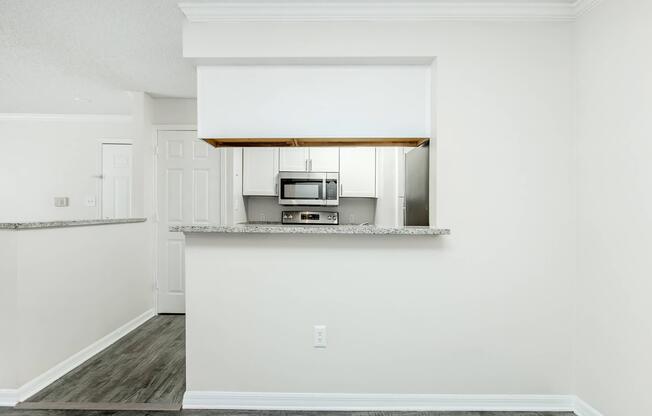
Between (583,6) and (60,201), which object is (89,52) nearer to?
(60,201)

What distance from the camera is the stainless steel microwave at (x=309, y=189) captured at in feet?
13.5

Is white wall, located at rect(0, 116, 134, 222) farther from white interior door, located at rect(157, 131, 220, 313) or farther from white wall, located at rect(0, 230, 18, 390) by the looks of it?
white wall, located at rect(0, 230, 18, 390)

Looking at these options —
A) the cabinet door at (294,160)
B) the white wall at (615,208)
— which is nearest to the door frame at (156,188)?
the cabinet door at (294,160)

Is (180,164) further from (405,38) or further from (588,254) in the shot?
(588,254)

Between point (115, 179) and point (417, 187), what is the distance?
4211 millimetres

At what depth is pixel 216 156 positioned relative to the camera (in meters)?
4.09

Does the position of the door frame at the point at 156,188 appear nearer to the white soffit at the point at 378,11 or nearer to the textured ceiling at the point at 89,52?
the textured ceiling at the point at 89,52

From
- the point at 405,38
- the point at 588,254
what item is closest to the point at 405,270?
the point at 588,254

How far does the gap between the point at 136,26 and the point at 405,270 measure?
2401 millimetres

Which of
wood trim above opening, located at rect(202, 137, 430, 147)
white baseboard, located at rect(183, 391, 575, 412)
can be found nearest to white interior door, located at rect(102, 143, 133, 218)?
wood trim above opening, located at rect(202, 137, 430, 147)

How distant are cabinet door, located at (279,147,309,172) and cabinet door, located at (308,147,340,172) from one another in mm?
71

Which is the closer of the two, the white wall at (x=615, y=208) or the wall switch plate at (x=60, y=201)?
the white wall at (x=615, y=208)

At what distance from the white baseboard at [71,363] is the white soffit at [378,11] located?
246 cm

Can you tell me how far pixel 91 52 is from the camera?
2.93m
